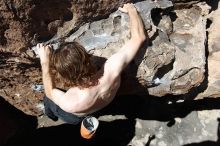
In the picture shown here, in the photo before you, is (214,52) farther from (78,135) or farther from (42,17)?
(78,135)

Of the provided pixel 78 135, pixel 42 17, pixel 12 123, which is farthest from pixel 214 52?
pixel 12 123

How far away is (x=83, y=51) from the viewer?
2959mm

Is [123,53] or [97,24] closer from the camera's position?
[123,53]

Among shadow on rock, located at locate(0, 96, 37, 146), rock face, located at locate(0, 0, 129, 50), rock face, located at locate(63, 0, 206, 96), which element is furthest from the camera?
shadow on rock, located at locate(0, 96, 37, 146)

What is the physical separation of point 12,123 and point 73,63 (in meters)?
1.52

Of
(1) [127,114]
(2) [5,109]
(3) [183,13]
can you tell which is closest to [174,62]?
(3) [183,13]

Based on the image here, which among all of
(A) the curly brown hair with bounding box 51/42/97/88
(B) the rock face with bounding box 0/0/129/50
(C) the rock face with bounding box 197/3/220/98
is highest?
(B) the rock face with bounding box 0/0/129/50

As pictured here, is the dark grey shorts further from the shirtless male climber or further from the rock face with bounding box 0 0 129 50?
the rock face with bounding box 0 0 129 50

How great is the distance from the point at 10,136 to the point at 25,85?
2.28 ft

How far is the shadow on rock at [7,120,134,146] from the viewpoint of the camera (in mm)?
4348

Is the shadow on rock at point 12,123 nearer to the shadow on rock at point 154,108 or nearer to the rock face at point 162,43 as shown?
the shadow on rock at point 154,108

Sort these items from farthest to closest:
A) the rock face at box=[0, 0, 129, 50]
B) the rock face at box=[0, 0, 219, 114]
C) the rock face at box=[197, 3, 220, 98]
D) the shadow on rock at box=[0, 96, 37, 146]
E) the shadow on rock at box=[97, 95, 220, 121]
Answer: the shadow on rock at box=[97, 95, 220, 121], the shadow on rock at box=[0, 96, 37, 146], the rock face at box=[197, 3, 220, 98], the rock face at box=[0, 0, 219, 114], the rock face at box=[0, 0, 129, 50]

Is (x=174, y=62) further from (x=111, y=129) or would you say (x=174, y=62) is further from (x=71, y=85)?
(x=111, y=129)

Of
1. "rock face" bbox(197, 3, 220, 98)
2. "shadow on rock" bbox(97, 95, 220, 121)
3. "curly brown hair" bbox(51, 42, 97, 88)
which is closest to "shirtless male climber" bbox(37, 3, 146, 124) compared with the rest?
"curly brown hair" bbox(51, 42, 97, 88)
